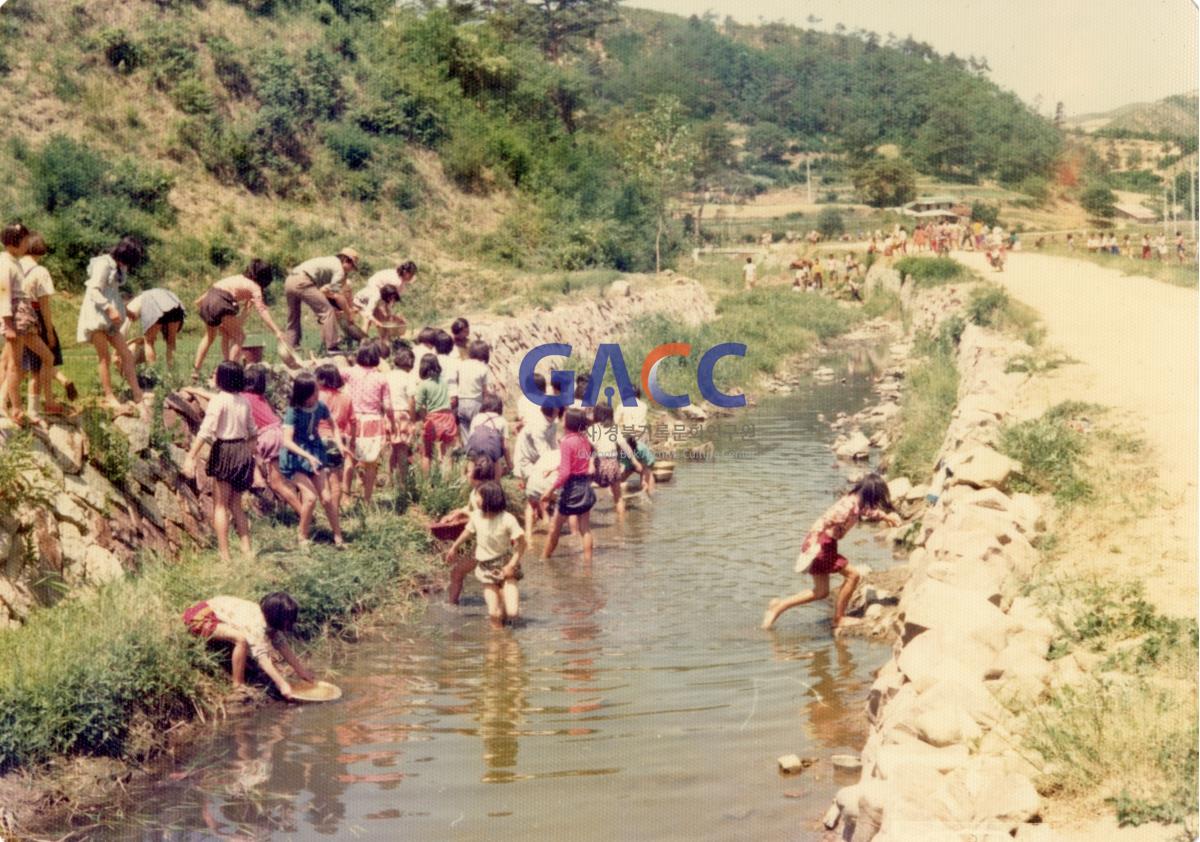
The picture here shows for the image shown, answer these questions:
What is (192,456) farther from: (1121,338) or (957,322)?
(957,322)

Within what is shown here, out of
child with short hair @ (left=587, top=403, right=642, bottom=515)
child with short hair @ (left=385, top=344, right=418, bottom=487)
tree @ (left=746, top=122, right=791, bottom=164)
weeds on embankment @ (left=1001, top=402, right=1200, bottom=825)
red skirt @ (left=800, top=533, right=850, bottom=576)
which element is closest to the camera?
weeds on embankment @ (left=1001, top=402, right=1200, bottom=825)

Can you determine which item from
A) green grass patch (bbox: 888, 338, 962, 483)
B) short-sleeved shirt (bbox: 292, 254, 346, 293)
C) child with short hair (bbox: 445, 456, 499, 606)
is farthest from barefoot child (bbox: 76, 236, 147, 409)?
green grass patch (bbox: 888, 338, 962, 483)

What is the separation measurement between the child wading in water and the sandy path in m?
1.91

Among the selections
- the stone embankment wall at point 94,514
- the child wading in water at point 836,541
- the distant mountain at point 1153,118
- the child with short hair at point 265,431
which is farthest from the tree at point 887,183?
the child with short hair at point 265,431

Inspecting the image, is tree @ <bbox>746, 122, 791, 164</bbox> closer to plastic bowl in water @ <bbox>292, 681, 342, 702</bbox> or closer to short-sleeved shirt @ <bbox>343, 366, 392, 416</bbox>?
short-sleeved shirt @ <bbox>343, 366, 392, 416</bbox>

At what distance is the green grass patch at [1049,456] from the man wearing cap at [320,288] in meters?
6.66

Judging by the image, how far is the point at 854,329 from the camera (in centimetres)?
3603

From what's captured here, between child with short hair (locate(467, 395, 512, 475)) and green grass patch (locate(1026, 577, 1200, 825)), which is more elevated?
child with short hair (locate(467, 395, 512, 475))

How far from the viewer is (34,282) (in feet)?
30.3

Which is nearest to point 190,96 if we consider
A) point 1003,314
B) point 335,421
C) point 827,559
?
point 1003,314

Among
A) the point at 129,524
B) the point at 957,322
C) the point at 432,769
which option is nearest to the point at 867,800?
the point at 432,769

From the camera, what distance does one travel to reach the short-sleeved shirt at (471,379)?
12.6 m

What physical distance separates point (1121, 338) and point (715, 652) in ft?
39.0

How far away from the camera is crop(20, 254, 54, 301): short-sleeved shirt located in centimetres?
919
